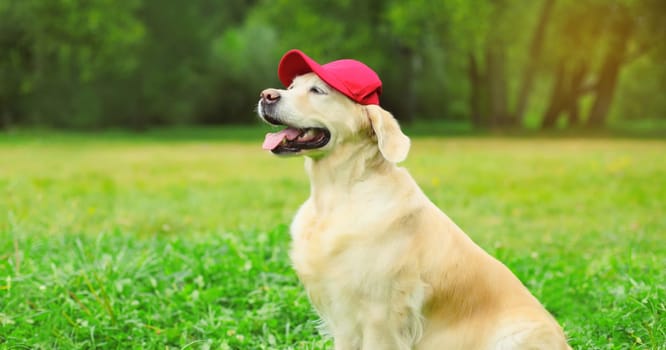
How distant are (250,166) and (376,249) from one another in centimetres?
1229

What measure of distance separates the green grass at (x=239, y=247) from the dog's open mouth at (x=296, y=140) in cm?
143

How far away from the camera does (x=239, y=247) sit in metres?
5.48

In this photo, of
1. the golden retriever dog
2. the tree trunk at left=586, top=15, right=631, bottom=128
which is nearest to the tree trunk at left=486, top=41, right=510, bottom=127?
the tree trunk at left=586, top=15, right=631, bottom=128

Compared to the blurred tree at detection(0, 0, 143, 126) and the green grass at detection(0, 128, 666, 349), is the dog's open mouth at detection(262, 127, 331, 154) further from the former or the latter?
the blurred tree at detection(0, 0, 143, 126)

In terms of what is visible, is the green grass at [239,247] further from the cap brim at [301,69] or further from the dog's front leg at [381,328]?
the cap brim at [301,69]

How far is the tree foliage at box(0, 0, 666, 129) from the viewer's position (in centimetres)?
2658

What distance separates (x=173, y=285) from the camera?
478cm

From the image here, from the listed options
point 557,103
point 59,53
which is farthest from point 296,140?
point 557,103

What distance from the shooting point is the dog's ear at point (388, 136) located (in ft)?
10.3

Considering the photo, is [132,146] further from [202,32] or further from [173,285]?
[173,285]

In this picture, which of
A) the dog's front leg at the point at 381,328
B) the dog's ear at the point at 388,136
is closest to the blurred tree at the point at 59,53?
the dog's ear at the point at 388,136

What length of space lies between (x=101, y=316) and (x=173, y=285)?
643mm

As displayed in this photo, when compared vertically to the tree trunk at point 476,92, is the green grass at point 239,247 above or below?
above

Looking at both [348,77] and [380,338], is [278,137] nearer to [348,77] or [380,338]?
[348,77]
